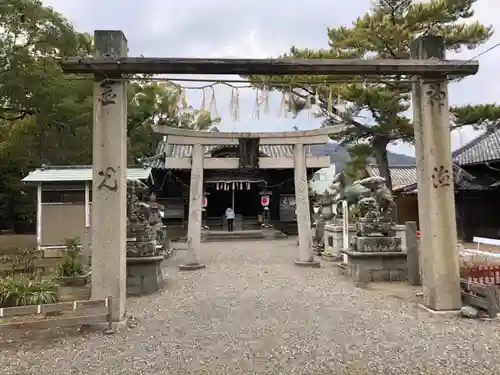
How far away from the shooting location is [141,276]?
900 centimetres

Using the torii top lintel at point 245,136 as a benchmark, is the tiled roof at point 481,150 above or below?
above

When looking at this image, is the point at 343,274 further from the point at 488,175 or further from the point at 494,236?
the point at 488,175

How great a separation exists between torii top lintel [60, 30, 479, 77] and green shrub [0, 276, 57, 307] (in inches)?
154

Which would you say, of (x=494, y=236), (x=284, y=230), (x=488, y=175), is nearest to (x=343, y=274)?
(x=494, y=236)

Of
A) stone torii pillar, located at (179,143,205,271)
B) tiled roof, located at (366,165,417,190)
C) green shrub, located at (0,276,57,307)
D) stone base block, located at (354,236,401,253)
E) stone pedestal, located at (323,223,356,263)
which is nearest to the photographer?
green shrub, located at (0,276,57,307)

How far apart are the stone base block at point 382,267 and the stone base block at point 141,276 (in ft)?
15.4

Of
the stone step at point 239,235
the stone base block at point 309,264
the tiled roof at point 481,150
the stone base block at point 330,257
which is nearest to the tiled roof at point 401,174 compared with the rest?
the tiled roof at point 481,150

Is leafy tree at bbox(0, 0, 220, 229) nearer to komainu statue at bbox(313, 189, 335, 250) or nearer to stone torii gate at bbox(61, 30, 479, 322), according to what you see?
stone torii gate at bbox(61, 30, 479, 322)

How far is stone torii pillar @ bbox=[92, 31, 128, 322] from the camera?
6156mm

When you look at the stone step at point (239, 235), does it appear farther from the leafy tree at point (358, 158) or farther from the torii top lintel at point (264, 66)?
the torii top lintel at point (264, 66)

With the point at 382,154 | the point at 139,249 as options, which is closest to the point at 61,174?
the point at 139,249

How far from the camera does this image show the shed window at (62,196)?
16047 millimetres

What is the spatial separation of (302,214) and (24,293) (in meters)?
7.95

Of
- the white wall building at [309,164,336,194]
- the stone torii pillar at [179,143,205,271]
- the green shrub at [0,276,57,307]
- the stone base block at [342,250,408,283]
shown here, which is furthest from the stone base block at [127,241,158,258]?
the white wall building at [309,164,336,194]
